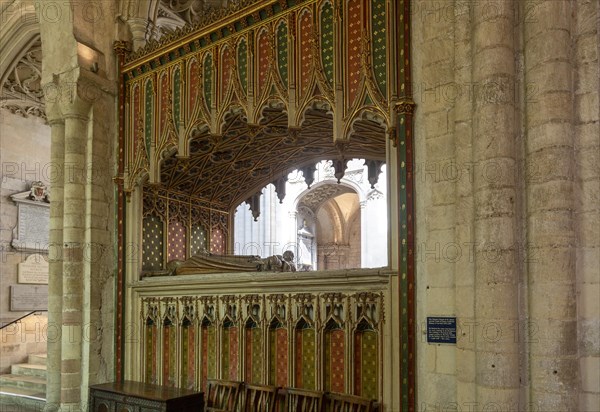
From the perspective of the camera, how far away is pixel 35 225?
36.7 ft

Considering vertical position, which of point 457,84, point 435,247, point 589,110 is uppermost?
point 457,84

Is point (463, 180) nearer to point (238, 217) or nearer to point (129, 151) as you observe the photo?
point (129, 151)

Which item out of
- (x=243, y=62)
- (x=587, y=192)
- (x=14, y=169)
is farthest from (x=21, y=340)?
(x=587, y=192)

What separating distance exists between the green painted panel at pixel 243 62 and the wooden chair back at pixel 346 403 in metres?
2.90

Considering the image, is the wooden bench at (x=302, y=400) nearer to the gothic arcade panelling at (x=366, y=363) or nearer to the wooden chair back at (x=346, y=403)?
the wooden chair back at (x=346, y=403)

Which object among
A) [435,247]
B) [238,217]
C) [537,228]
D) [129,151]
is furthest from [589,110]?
[238,217]

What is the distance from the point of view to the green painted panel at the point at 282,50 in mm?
5309

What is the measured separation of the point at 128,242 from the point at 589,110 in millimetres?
4888

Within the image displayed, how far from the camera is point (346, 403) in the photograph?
4.71 m

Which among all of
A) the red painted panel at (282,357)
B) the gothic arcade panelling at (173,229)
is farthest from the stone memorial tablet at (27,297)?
the red painted panel at (282,357)

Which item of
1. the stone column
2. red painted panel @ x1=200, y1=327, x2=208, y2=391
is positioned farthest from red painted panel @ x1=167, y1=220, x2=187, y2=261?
red painted panel @ x1=200, y1=327, x2=208, y2=391

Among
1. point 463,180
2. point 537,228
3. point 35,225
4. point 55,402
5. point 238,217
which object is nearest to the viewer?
point 537,228

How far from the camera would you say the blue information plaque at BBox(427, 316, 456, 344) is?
3.92 meters

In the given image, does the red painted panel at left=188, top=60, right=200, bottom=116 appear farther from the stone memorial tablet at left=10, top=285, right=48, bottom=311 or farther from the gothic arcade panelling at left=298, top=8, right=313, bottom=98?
the stone memorial tablet at left=10, top=285, right=48, bottom=311
